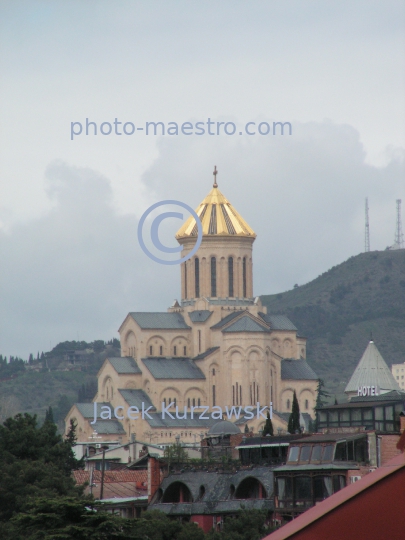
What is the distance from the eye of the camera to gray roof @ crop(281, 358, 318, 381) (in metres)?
89.6

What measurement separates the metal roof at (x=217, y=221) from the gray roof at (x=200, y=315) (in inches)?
214

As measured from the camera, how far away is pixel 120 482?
49.5 metres

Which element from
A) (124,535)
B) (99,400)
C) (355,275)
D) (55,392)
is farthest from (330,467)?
(355,275)

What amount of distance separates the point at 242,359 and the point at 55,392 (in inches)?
3239

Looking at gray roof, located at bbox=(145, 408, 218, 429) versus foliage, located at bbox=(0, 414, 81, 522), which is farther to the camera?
gray roof, located at bbox=(145, 408, 218, 429)

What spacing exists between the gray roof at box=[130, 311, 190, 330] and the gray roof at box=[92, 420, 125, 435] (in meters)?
8.05

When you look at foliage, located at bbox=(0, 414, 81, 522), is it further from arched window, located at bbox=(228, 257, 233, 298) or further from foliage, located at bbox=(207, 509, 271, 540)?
arched window, located at bbox=(228, 257, 233, 298)

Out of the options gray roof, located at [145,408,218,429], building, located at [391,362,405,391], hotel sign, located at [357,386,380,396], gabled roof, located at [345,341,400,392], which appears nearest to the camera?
hotel sign, located at [357,386,380,396]

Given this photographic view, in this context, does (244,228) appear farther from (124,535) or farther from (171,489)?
(124,535)

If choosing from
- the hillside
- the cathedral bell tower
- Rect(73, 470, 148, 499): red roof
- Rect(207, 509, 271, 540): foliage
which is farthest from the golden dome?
the hillside

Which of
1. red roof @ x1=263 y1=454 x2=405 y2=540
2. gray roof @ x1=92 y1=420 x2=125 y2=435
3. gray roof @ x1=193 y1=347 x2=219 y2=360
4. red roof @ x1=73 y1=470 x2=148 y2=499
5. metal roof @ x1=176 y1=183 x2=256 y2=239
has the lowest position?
red roof @ x1=263 y1=454 x2=405 y2=540

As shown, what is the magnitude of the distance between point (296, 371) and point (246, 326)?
213 inches

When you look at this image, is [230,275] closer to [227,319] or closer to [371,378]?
[227,319]

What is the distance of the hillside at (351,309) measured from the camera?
168 metres
